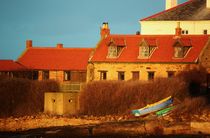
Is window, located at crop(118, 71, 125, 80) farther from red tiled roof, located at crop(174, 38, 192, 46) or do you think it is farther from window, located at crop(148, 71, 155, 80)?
red tiled roof, located at crop(174, 38, 192, 46)

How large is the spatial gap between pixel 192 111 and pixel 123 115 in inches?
217

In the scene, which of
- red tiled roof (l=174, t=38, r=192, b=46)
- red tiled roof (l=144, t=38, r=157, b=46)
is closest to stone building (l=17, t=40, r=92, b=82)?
red tiled roof (l=144, t=38, r=157, b=46)

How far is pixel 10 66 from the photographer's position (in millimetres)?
70812

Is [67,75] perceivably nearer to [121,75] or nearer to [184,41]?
[121,75]

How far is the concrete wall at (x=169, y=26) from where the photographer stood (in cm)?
7569

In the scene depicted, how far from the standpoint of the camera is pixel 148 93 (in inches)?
2402

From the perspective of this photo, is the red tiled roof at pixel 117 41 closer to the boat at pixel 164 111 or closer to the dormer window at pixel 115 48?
the dormer window at pixel 115 48

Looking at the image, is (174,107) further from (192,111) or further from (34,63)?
(34,63)

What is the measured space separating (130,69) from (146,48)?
2.63 m

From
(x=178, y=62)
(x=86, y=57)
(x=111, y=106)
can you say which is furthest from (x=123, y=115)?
(x=86, y=57)

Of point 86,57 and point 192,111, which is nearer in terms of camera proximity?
point 192,111

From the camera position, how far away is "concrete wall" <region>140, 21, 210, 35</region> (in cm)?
7569

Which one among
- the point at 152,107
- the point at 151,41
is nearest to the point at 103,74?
the point at 151,41

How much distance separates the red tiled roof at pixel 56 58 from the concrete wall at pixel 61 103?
8296 mm
